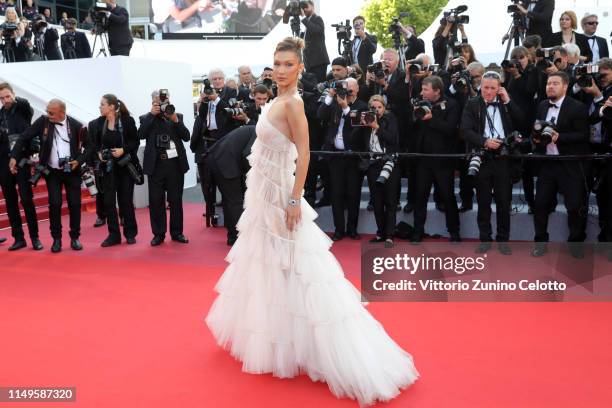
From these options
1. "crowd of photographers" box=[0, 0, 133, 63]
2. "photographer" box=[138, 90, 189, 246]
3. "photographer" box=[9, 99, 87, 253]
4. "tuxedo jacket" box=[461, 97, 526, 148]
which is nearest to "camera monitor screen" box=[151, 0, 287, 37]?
"crowd of photographers" box=[0, 0, 133, 63]

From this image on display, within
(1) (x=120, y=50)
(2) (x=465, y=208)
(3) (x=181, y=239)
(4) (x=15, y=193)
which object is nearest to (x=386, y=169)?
(2) (x=465, y=208)

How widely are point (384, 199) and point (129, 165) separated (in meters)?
2.94

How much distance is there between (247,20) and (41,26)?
73.3 ft

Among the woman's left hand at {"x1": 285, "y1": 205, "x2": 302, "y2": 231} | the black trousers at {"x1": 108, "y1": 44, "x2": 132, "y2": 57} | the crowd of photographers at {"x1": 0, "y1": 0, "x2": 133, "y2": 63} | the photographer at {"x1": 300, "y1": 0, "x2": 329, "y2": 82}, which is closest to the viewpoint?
the woman's left hand at {"x1": 285, "y1": 205, "x2": 302, "y2": 231}

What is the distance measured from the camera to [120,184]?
22.8ft

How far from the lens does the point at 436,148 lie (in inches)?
250

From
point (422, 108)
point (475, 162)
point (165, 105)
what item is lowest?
point (475, 162)

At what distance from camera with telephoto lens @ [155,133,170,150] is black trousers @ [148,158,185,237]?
16 centimetres

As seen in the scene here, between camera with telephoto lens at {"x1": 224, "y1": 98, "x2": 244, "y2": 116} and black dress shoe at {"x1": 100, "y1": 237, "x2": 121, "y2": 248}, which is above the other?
camera with telephoto lens at {"x1": 224, "y1": 98, "x2": 244, "y2": 116}

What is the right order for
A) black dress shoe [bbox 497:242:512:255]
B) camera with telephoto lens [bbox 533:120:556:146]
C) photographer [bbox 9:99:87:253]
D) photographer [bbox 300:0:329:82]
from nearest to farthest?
camera with telephoto lens [bbox 533:120:556:146] → black dress shoe [bbox 497:242:512:255] → photographer [bbox 9:99:87:253] → photographer [bbox 300:0:329:82]

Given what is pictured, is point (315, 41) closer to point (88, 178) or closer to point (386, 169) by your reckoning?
point (386, 169)

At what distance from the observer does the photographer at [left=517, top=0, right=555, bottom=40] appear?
25.3 feet

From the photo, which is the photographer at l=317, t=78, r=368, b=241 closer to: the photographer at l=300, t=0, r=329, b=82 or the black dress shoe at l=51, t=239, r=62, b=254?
the photographer at l=300, t=0, r=329, b=82

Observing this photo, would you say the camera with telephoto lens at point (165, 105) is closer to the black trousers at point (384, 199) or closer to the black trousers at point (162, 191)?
the black trousers at point (162, 191)
